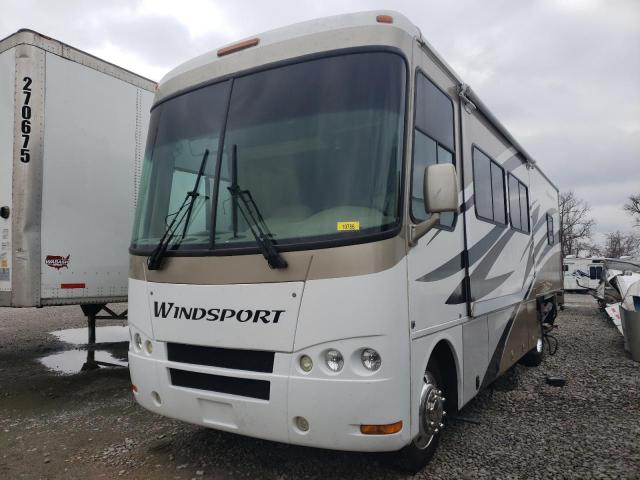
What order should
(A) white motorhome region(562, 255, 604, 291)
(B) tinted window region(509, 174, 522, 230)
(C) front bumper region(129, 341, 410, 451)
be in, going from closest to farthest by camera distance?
(C) front bumper region(129, 341, 410, 451), (B) tinted window region(509, 174, 522, 230), (A) white motorhome region(562, 255, 604, 291)

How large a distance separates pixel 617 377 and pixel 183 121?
6624 millimetres

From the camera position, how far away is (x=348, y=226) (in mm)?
3070

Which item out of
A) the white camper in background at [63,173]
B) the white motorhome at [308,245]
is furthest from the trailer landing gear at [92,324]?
the white motorhome at [308,245]

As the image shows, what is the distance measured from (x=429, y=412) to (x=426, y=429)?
11 cm

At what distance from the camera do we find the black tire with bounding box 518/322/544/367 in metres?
7.63

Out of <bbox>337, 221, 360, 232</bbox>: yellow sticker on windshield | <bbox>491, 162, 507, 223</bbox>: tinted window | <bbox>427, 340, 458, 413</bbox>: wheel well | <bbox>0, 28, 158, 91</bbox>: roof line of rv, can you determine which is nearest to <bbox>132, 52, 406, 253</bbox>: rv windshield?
<bbox>337, 221, 360, 232</bbox>: yellow sticker on windshield

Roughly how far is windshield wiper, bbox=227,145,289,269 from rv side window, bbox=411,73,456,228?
93cm

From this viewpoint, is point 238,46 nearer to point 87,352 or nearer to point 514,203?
point 514,203

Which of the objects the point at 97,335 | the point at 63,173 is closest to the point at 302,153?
the point at 63,173

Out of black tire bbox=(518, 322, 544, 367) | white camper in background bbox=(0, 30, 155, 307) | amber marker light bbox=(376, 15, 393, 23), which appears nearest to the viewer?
amber marker light bbox=(376, 15, 393, 23)

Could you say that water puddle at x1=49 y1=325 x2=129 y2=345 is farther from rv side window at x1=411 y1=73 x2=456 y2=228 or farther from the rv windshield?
rv side window at x1=411 y1=73 x2=456 y2=228

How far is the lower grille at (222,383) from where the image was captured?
321cm

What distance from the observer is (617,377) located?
6.96 meters

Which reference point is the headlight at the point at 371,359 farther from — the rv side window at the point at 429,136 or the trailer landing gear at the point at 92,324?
the trailer landing gear at the point at 92,324
